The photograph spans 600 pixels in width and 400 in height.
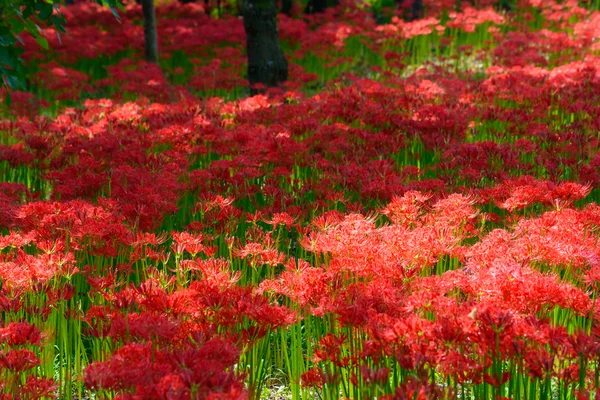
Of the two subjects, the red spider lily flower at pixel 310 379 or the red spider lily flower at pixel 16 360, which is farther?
the red spider lily flower at pixel 310 379

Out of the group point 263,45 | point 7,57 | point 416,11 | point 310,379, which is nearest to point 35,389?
point 310,379

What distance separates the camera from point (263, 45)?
10.6 m

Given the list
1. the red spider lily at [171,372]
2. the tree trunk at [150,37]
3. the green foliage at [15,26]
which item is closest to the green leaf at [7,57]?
the green foliage at [15,26]

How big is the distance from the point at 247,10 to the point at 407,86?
Result: 9.93 feet

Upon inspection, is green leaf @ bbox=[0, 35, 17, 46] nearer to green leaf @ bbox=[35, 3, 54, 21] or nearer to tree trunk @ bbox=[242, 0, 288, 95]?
green leaf @ bbox=[35, 3, 54, 21]

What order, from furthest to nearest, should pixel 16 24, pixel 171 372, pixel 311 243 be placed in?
pixel 16 24, pixel 311 243, pixel 171 372

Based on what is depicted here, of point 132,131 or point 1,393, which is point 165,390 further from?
point 132,131

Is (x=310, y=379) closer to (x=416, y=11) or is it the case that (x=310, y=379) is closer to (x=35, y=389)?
(x=35, y=389)

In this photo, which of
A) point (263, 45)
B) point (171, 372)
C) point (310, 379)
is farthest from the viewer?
point (263, 45)

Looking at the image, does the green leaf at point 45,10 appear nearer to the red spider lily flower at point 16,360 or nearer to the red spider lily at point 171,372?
the red spider lily flower at point 16,360

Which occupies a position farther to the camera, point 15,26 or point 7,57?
point 15,26

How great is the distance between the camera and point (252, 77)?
10.9 m

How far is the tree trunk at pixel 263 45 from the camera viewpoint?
10445 mm

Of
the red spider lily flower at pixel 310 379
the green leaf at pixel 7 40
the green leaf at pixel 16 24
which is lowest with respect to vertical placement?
the red spider lily flower at pixel 310 379
